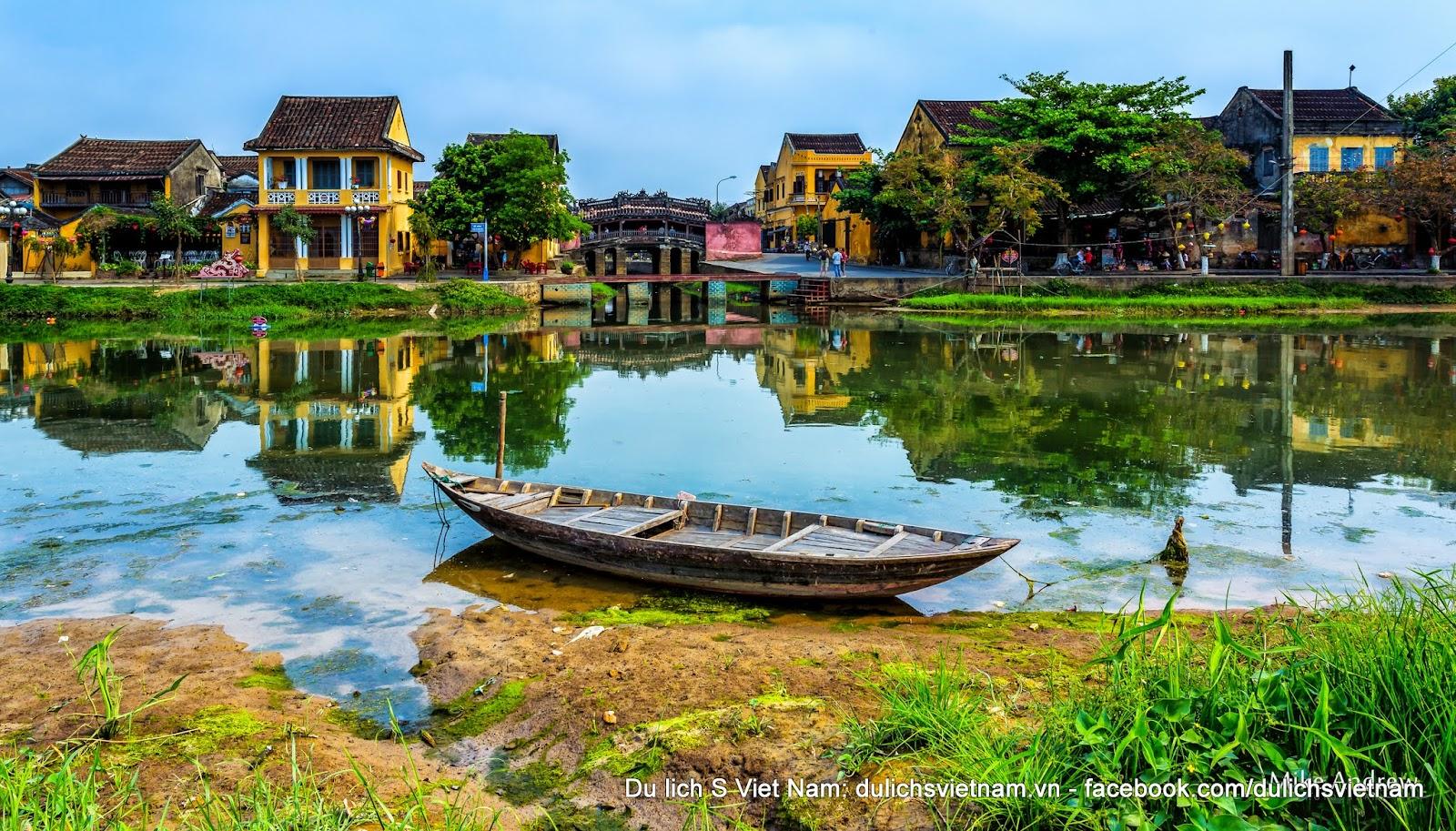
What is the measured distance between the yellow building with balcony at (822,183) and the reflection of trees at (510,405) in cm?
3185

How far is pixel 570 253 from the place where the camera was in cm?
5253

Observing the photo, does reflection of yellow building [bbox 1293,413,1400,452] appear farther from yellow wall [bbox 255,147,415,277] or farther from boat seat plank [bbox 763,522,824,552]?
yellow wall [bbox 255,147,415,277]

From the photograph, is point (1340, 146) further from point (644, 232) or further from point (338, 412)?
point (338, 412)

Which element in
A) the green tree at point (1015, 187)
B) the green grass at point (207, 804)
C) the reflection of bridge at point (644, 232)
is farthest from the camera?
the reflection of bridge at point (644, 232)

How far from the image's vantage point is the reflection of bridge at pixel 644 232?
50.3 meters

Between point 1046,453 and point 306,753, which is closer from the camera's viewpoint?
point 306,753

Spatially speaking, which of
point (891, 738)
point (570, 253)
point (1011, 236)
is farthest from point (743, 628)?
point (570, 253)

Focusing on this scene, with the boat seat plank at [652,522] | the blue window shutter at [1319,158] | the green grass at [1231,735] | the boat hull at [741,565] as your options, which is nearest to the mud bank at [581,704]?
the boat hull at [741,565]

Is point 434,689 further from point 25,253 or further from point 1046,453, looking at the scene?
point 25,253

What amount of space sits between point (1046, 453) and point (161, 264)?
120 feet

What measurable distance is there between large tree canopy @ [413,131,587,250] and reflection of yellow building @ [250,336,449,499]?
45.5 feet

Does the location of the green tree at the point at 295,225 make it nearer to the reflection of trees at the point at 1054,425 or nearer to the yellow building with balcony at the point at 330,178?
the yellow building with balcony at the point at 330,178

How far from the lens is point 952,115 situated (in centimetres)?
4588

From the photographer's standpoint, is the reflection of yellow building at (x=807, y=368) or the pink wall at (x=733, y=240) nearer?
the reflection of yellow building at (x=807, y=368)
